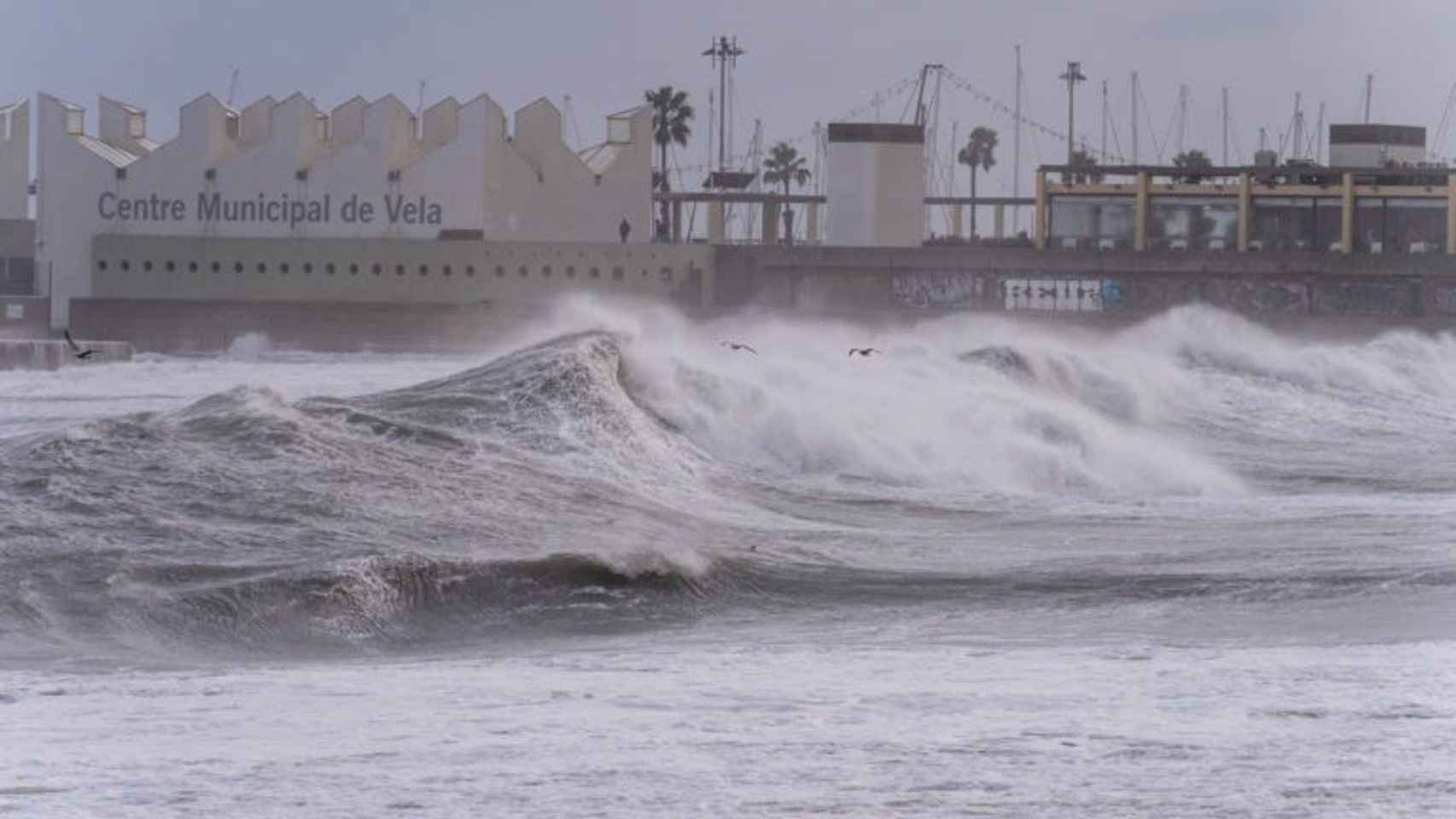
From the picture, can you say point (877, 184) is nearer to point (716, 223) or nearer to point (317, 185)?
point (716, 223)

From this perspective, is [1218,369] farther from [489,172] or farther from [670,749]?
[670,749]

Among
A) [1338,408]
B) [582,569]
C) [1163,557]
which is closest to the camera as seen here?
[582,569]

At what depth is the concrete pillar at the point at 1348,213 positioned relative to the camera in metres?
77.4

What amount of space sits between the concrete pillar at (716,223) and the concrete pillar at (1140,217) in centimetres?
1438

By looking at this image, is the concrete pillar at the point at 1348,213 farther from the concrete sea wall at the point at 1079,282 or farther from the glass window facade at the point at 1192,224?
the glass window facade at the point at 1192,224

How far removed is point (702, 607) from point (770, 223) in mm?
68870

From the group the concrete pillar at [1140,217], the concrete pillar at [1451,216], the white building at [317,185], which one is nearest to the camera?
the white building at [317,185]

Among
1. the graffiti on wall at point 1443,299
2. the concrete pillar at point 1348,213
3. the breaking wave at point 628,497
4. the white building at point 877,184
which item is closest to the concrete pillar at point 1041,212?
the white building at point 877,184

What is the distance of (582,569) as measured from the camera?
16.7m

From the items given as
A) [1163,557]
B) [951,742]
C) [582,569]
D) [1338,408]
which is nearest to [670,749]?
[951,742]

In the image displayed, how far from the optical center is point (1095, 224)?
7881 centimetres

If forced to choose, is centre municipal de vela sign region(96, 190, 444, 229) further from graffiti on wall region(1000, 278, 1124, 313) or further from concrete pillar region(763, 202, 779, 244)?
graffiti on wall region(1000, 278, 1124, 313)

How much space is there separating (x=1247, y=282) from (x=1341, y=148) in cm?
981

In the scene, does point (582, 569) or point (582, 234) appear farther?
point (582, 234)
